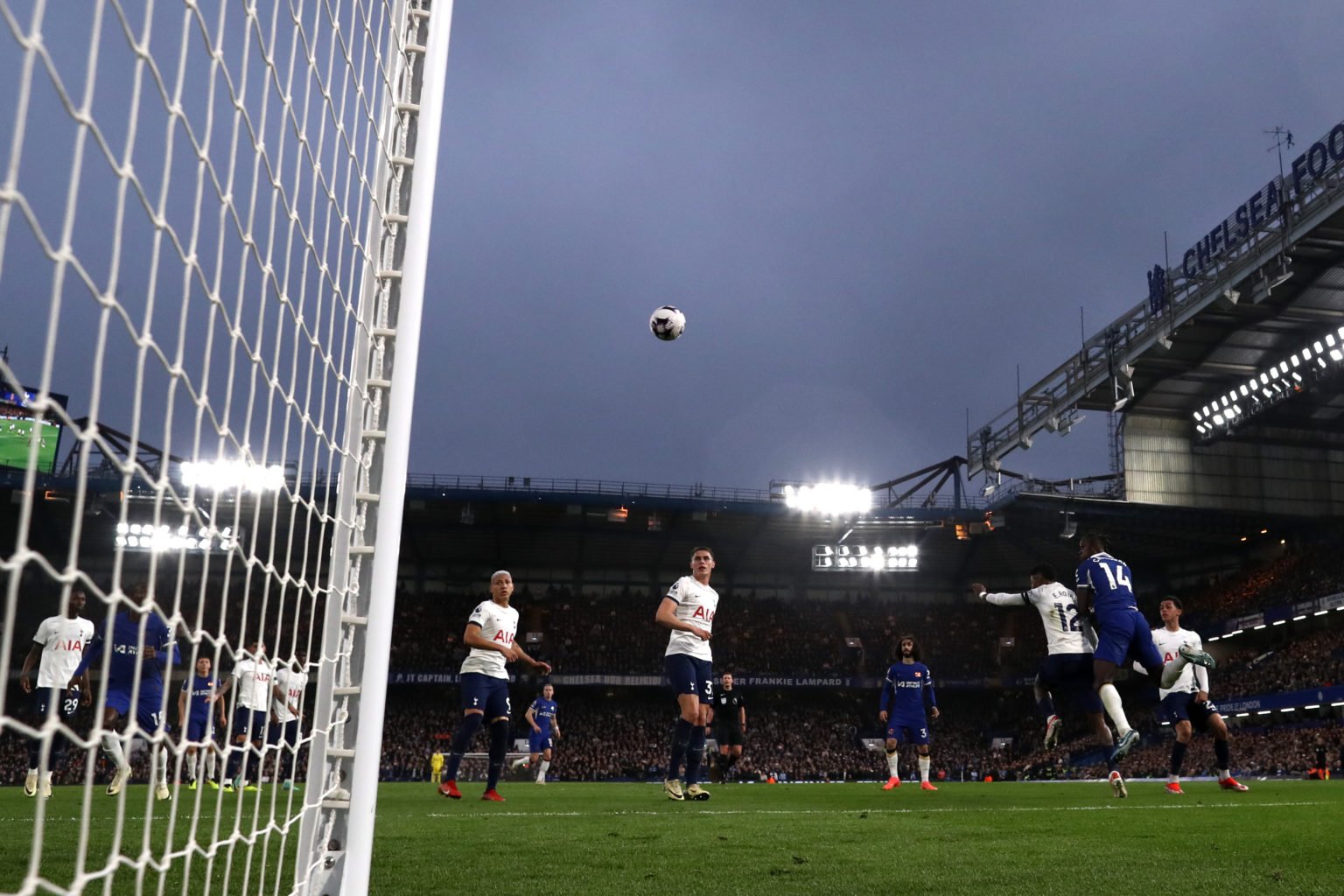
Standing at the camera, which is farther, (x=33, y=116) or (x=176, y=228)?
(x=176, y=228)

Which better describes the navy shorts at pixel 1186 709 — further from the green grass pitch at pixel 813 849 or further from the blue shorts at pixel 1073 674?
the green grass pitch at pixel 813 849

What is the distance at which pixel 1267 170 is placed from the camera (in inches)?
5763

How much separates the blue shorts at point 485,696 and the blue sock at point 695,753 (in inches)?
65.8

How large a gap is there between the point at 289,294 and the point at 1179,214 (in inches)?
6829

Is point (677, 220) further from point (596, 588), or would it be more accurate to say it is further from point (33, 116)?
point (33, 116)

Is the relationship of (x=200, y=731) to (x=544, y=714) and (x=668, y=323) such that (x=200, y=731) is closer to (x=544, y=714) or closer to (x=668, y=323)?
(x=668, y=323)

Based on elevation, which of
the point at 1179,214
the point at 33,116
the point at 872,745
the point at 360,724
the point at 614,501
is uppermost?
the point at 1179,214

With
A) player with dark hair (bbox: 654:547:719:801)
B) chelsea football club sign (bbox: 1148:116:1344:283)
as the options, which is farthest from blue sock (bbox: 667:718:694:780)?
chelsea football club sign (bbox: 1148:116:1344:283)

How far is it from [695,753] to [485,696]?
195 centimetres

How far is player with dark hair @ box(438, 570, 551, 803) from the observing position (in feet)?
30.1

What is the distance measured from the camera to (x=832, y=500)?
37906 mm

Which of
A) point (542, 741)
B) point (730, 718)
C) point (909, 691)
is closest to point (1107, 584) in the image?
point (909, 691)

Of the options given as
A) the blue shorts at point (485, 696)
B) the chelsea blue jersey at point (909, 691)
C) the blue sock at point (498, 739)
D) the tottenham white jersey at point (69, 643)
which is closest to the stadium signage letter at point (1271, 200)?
the chelsea blue jersey at point (909, 691)

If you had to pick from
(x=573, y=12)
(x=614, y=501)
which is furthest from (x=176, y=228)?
(x=573, y=12)
